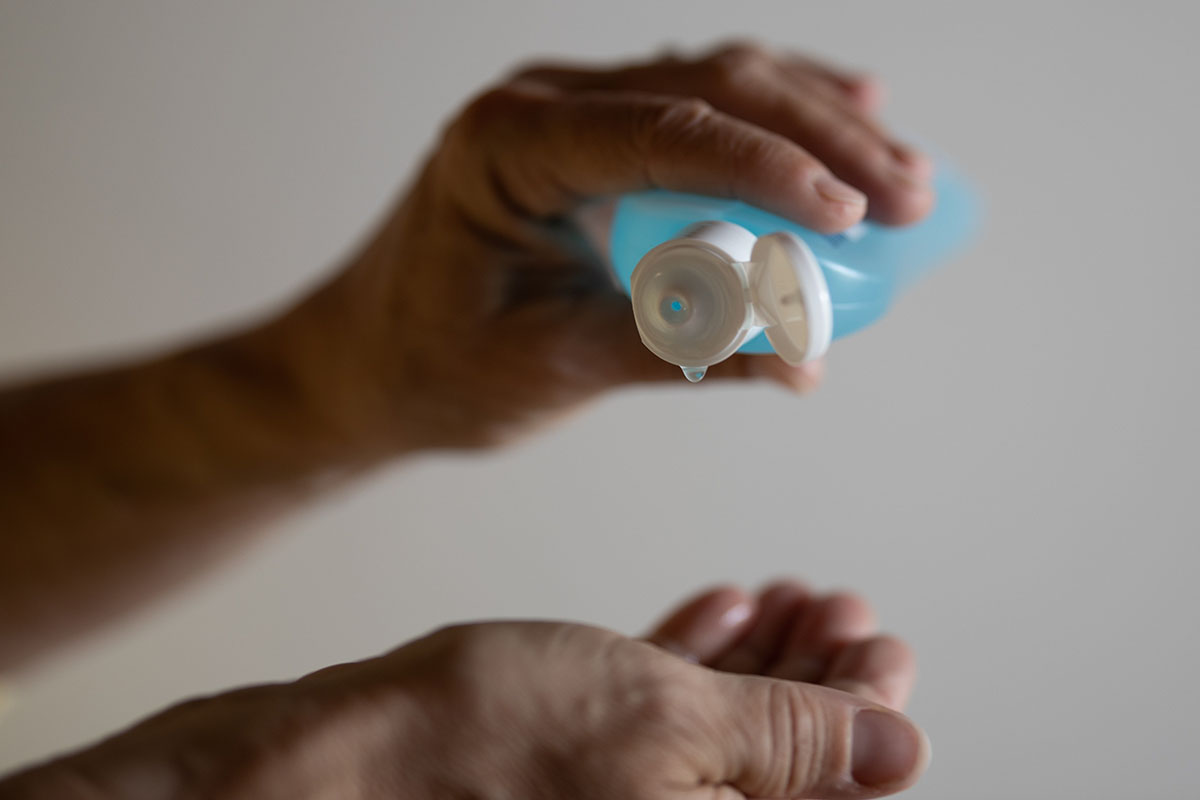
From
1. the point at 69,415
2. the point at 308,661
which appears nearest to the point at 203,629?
the point at 308,661

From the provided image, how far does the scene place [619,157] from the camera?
45 cm

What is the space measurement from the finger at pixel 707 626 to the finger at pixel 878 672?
0.07m

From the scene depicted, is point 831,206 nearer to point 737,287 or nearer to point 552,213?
point 737,287

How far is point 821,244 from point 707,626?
0.25m

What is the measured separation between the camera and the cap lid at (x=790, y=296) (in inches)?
12.6

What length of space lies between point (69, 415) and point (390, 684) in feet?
1.62

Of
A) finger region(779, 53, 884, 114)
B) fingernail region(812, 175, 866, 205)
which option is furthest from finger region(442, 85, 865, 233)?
finger region(779, 53, 884, 114)

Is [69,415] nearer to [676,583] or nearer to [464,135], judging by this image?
[464,135]

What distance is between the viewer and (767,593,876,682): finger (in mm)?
518

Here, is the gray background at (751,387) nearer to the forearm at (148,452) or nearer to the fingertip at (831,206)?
Answer: the forearm at (148,452)

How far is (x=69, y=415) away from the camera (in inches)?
28.1

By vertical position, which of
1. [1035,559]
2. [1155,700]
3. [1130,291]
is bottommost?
[1155,700]

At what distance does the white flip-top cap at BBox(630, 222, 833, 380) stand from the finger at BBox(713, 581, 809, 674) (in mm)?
259

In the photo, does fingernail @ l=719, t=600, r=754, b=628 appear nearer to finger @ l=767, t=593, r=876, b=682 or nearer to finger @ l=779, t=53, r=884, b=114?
finger @ l=767, t=593, r=876, b=682
